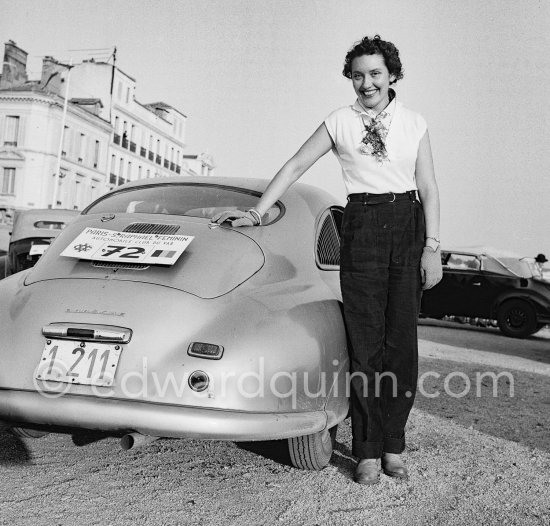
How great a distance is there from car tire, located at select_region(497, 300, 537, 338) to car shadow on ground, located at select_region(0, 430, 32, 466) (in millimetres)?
11893

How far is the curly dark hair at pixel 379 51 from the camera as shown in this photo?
322 cm

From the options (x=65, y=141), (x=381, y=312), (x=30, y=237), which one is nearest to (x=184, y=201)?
(x=381, y=312)

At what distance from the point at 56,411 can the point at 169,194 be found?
5.01 ft

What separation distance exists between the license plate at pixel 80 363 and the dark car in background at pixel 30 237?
14.1 ft

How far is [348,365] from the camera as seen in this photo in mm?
3256

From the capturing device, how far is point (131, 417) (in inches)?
98.0

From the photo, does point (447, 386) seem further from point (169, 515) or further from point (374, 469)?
point (169, 515)

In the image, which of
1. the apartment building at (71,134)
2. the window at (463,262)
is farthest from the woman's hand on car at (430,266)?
the apartment building at (71,134)

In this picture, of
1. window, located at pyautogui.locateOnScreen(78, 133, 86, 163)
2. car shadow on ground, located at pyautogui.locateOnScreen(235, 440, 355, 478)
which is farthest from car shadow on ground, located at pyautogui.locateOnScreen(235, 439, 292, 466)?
window, located at pyautogui.locateOnScreen(78, 133, 86, 163)

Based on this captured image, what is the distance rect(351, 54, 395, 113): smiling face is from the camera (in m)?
3.22

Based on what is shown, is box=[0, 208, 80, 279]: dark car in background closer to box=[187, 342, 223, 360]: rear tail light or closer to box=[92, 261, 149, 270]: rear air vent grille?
box=[92, 261, 149, 270]: rear air vent grille

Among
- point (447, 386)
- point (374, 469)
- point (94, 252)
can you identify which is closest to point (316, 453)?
point (374, 469)

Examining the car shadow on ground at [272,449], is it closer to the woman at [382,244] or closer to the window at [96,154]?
the woman at [382,244]

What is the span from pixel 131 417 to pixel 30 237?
5234 mm
